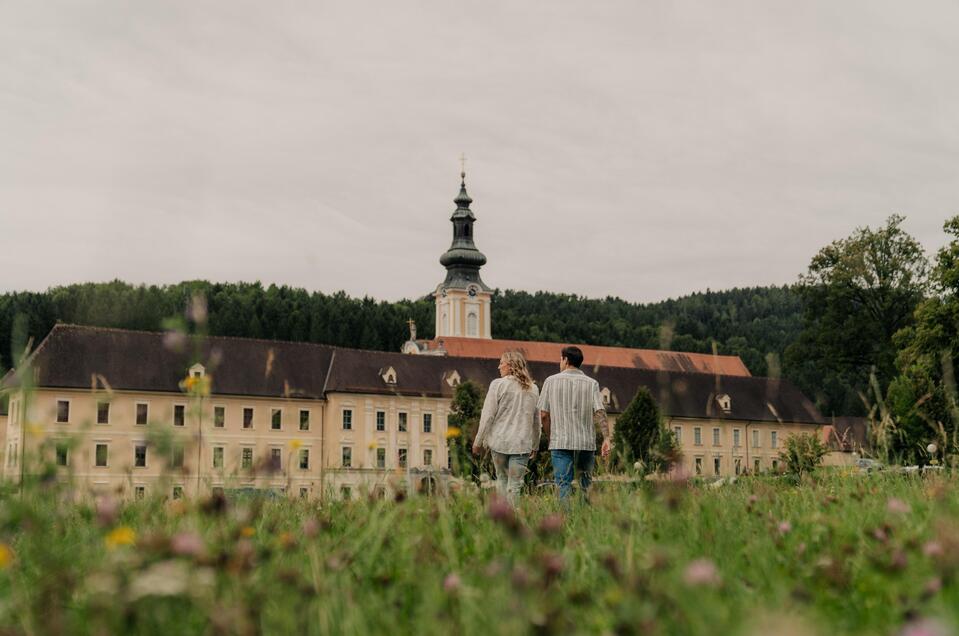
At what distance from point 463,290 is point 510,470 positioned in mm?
92912

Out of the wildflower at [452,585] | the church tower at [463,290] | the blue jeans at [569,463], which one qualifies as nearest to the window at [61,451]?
the wildflower at [452,585]

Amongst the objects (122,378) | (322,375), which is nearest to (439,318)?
(322,375)

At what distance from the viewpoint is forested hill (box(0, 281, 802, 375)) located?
95.2m

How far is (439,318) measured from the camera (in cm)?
10519

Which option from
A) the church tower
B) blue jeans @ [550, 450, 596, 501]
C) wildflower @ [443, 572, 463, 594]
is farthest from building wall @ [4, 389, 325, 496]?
the church tower

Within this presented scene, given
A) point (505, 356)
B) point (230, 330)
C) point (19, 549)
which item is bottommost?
point (19, 549)

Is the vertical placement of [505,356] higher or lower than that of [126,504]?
higher

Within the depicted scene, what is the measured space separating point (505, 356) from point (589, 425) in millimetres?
1097

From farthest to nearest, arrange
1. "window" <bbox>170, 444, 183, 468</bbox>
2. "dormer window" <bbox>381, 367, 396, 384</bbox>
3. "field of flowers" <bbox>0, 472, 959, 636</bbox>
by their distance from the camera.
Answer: "dormer window" <bbox>381, 367, 396, 384</bbox>, "window" <bbox>170, 444, 183, 468</bbox>, "field of flowers" <bbox>0, 472, 959, 636</bbox>

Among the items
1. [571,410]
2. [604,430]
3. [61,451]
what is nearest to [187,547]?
[61,451]

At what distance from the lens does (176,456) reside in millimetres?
3959

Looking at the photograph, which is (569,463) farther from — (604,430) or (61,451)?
(61,451)

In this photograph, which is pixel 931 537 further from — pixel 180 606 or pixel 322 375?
pixel 322 375

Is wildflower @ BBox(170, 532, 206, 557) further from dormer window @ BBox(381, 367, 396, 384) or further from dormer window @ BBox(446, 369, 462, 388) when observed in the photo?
dormer window @ BBox(381, 367, 396, 384)
